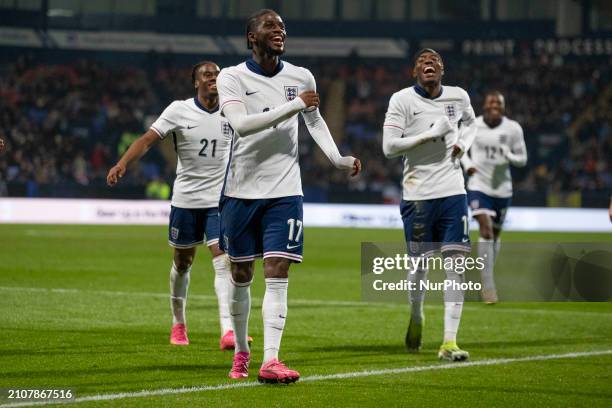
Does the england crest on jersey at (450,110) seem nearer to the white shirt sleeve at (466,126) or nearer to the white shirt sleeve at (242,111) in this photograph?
the white shirt sleeve at (466,126)

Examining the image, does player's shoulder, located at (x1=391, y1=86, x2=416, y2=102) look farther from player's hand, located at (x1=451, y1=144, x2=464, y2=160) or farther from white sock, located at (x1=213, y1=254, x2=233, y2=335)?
white sock, located at (x1=213, y1=254, x2=233, y2=335)

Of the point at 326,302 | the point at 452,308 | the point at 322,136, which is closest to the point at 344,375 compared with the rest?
the point at 452,308

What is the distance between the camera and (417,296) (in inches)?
394

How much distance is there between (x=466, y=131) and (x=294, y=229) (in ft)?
10.1

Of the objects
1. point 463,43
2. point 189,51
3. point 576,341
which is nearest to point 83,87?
point 189,51

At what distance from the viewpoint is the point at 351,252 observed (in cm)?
2409

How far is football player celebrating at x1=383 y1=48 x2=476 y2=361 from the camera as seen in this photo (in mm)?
9727

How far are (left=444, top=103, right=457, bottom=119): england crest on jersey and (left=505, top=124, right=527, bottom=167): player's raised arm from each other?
217 inches

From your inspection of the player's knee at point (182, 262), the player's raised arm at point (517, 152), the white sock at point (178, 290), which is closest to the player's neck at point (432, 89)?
the player's knee at point (182, 262)

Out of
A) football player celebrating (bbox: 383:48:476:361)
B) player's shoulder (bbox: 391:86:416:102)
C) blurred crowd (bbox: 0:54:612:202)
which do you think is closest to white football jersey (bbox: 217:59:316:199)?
football player celebrating (bbox: 383:48:476:361)

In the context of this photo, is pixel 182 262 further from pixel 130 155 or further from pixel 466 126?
pixel 466 126

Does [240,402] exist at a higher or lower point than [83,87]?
lower

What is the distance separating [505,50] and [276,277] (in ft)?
137

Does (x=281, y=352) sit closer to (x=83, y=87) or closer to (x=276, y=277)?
(x=276, y=277)
